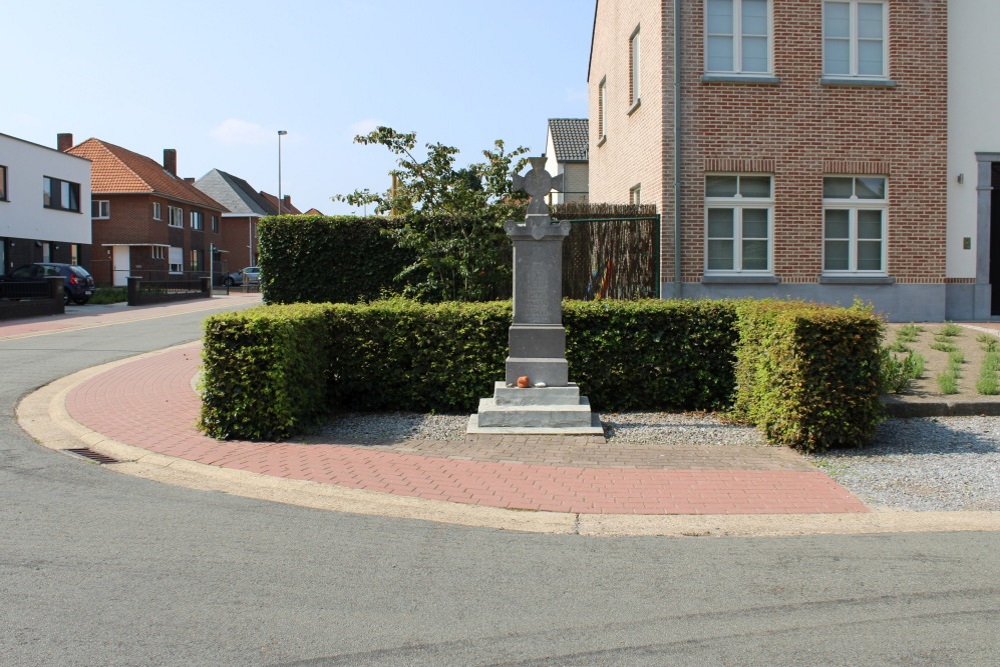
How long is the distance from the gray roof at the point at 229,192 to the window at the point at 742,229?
187 feet

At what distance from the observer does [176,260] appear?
54.0 m

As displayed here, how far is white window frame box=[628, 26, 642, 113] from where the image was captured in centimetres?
1822

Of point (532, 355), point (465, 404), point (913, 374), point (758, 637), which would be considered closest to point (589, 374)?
point (532, 355)

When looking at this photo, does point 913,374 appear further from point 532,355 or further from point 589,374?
point 532,355

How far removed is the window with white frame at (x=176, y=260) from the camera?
5338cm

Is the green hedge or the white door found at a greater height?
the white door

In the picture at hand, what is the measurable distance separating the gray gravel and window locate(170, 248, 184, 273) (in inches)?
1871

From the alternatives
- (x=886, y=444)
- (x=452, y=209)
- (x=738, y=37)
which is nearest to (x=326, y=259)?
(x=452, y=209)

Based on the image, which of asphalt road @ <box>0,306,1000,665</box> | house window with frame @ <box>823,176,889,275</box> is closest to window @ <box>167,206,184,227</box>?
house window with frame @ <box>823,176,889,275</box>

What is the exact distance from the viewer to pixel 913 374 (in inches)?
402

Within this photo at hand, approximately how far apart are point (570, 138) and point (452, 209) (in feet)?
77.4

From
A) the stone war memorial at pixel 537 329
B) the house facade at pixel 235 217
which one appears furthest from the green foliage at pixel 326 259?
the house facade at pixel 235 217

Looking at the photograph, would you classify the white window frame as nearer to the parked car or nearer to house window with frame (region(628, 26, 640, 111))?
house window with frame (region(628, 26, 640, 111))

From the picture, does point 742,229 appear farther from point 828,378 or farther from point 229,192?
point 229,192
